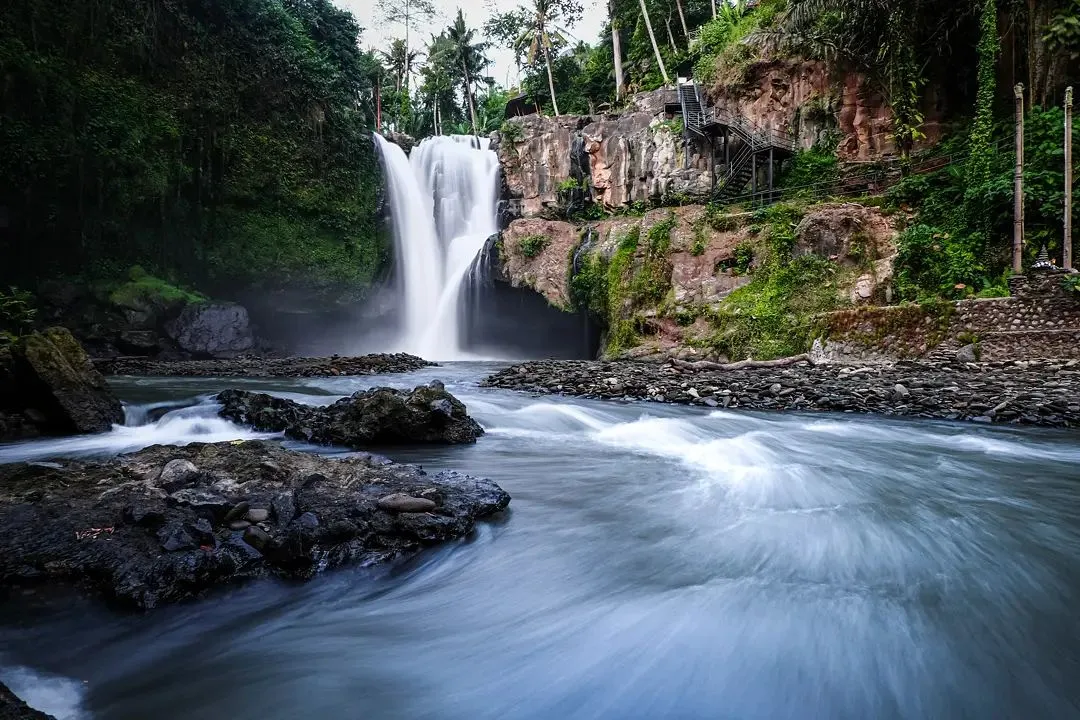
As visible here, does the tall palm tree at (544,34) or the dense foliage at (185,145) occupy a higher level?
the tall palm tree at (544,34)

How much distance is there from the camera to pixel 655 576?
3322 millimetres

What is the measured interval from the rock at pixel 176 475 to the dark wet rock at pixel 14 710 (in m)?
2.19

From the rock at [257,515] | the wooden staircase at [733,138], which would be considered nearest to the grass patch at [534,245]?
the wooden staircase at [733,138]

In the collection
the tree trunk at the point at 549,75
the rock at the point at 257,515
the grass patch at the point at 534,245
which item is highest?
the tree trunk at the point at 549,75

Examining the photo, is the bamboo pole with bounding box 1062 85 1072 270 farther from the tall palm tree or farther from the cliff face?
the tall palm tree

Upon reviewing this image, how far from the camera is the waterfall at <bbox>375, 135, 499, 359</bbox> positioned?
24375 mm

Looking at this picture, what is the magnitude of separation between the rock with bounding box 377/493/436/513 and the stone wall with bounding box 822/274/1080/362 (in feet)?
37.7

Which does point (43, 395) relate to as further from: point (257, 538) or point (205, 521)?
point (257, 538)

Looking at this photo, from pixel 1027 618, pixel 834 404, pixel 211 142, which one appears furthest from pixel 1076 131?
pixel 211 142

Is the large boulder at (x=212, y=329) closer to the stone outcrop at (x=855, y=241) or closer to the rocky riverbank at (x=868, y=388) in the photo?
the rocky riverbank at (x=868, y=388)

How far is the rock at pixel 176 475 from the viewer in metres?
3.81

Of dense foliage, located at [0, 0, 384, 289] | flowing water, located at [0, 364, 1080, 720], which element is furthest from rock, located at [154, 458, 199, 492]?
dense foliage, located at [0, 0, 384, 289]

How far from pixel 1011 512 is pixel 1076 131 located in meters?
13.9

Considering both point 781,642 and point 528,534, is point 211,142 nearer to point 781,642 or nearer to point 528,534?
point 528,534
